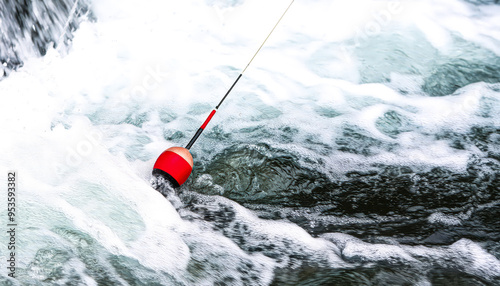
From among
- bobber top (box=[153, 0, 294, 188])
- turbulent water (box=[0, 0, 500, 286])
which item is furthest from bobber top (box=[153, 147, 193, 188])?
turbulent water (box=[0, 0, 500, 286])

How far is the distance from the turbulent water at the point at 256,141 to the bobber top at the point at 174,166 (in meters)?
0.14

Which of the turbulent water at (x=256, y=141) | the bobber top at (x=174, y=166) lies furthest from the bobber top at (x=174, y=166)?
the turbulent water at (x=256, y=141)

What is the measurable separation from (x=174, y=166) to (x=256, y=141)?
970 millimetres

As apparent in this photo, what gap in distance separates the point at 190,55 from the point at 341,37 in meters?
1.83

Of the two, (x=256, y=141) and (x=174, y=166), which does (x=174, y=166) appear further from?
(x=256, y=141)

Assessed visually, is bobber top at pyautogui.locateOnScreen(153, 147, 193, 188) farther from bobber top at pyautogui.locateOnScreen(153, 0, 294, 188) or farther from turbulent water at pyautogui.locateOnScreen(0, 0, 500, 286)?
turbulent water at pyautogui.locateOnScreen(0, 0, 500, 286)

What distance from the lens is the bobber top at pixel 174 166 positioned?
3.09 metres

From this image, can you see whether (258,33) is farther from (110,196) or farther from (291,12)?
(110,196)

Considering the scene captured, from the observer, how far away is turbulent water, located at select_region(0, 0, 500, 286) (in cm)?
259

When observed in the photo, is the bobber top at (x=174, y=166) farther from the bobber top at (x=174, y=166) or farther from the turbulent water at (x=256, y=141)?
the turbulent water at (x=256, y=141)

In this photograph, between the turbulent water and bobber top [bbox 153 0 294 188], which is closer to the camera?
the turbulent water

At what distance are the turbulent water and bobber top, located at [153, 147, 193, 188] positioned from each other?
0.14 meters

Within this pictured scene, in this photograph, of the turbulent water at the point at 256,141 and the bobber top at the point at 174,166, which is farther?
the bobber top at the point at 174,166

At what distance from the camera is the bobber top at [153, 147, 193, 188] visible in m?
3.09
